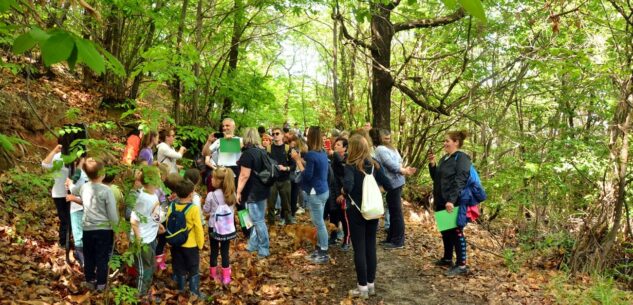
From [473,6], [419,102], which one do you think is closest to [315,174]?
[419,102]

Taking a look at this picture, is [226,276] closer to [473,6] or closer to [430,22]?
[473,6]

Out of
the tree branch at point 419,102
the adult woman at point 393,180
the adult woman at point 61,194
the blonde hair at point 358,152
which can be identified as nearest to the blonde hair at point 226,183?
the blonde hair at point 358,152

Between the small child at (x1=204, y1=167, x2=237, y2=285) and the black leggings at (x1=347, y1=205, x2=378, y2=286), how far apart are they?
1.48m

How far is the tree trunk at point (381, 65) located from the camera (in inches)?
384

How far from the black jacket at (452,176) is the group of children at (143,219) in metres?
2.77

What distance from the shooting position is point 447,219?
19.0 feet

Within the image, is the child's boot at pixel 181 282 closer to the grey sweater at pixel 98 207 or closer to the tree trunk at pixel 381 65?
the grey sweater at pixel 98 207

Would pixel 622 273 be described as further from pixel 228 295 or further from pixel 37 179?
pixel 37 179

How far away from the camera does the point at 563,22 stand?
851 cm

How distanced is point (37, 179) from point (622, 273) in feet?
26.7

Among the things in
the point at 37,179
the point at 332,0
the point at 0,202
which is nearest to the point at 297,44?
the point at 332,0

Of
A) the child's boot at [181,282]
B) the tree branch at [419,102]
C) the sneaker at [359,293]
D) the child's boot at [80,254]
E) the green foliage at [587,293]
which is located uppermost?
the tree branch at [419,102]

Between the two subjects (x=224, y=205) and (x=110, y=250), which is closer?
(x=110, y=250)

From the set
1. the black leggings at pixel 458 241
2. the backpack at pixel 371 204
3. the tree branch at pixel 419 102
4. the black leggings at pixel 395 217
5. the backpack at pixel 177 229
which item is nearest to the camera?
the backpack at pixel 177 229
